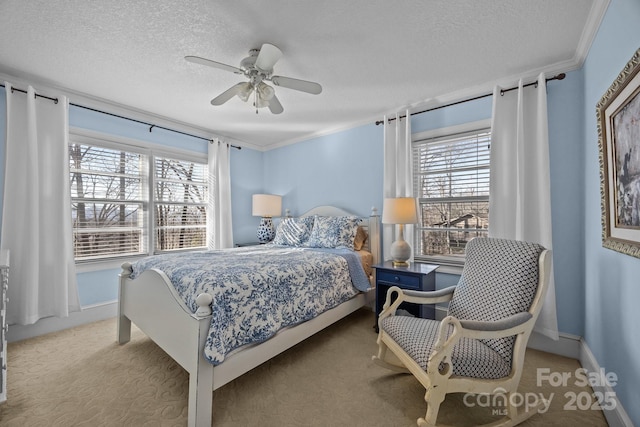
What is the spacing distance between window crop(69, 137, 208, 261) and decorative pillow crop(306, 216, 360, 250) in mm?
1906

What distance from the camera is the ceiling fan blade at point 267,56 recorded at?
179cm

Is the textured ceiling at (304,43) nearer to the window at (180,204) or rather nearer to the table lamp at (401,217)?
the window at (180,204)

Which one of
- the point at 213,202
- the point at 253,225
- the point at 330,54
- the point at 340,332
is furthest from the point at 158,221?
the point at 330,54

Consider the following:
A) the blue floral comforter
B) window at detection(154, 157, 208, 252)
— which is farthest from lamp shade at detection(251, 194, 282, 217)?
the blue floral comforter

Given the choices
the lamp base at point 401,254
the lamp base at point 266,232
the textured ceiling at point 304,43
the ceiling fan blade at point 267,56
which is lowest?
the lamp base at point 401,254

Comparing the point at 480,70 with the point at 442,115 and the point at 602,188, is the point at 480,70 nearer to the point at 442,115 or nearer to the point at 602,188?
the point at 442,115

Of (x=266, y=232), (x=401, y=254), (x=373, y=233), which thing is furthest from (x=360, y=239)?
(x=266, y=232)

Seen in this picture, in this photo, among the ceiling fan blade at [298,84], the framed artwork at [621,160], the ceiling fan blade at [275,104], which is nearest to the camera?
the framed artwork at [621,160]

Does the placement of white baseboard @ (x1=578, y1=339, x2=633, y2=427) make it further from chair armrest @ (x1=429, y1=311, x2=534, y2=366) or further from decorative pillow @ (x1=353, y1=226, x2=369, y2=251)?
decorative pillow @ (x1=353, y1=226, x2=369, y2=251)

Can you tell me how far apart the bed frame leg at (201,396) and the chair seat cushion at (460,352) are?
3.79 ft

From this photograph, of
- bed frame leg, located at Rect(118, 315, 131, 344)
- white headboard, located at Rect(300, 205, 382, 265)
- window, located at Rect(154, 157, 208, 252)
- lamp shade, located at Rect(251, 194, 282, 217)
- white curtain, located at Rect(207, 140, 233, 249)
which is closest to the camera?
bed frame leg, located at Rect(118, 315, 131, 344)

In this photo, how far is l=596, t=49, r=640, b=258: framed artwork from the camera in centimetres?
127

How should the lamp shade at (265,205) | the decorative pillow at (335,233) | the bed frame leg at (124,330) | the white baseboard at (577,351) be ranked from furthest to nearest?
the lamp shade at (265,205)
the decorative pillow at (335,233)
the bed frame leg at (124,330)
the white baseboard at (577,351)

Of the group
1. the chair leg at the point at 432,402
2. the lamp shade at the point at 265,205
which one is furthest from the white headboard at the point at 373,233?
the chair leg at the point at 432,402
